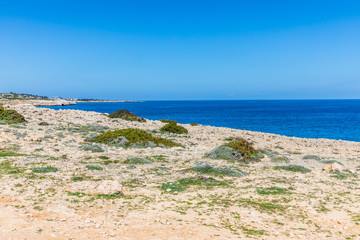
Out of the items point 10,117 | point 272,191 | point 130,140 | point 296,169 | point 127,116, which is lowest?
point 296,169

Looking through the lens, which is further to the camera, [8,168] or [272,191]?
[8,168]

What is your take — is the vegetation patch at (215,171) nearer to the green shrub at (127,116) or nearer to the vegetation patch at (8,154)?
the vegetation patch at (8,154)

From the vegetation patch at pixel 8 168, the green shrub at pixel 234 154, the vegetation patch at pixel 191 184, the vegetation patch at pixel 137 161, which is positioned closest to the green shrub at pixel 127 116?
the green shrub at pixel 234 154

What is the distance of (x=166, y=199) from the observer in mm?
9664

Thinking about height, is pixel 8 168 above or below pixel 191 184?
above

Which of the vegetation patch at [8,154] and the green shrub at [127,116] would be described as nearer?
the vegetation patch at [8,154]

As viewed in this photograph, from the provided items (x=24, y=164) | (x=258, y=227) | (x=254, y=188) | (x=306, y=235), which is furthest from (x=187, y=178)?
(x=24, y=164)

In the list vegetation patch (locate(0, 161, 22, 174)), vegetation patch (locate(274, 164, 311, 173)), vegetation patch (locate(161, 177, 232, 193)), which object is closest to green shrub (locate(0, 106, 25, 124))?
vegetation patch (locate(0, 161, 22, 174))

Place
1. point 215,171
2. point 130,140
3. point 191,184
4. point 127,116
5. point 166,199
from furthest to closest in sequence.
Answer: point 127,116 → point 130,140 → point 215,171 → point 191,184 → point 166,199

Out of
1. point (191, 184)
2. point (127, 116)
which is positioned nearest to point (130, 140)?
point (191, 184)

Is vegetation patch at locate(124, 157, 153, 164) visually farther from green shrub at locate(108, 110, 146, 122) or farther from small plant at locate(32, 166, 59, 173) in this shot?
green shrub at locate(108, 110, 146, 122)

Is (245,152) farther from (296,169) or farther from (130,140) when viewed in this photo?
(130,140)

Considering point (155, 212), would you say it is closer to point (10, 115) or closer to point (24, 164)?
point (24, 164)

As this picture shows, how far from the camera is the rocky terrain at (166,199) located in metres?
7.09
